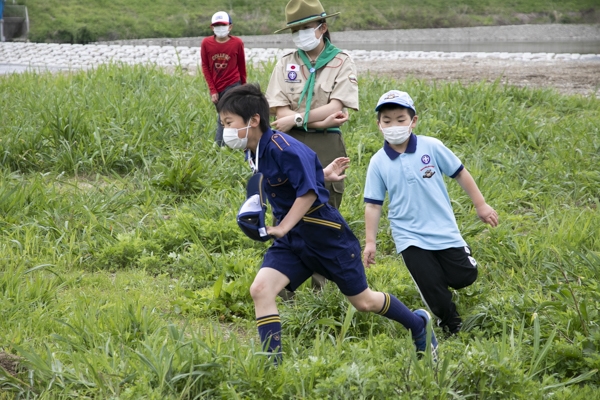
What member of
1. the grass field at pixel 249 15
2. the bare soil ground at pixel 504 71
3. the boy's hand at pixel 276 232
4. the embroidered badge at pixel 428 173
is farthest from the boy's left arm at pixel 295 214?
the grass field at pixel 249 15

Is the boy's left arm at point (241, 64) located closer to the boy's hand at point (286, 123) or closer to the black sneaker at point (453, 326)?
the boy's hand at point (286, 123)

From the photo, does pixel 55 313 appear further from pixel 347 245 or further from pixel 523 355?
pixel 523 355

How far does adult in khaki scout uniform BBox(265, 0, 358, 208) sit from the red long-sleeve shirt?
326 cm

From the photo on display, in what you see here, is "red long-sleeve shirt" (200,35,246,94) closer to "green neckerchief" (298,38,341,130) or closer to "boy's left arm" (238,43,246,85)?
"boy's left arm" (238,43,246,85)

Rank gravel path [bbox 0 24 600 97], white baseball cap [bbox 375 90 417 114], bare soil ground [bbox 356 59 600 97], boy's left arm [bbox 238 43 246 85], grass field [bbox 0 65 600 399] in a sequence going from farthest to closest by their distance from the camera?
1. gravel path [bbox 0 24 600 97]
2. bare soil ground [bbox 356 59 600 97]
3. boy's left arm [bbox 238 43 246 85]
4. white baseball cap [bbox 375 90 417 114]
5. grass field [bbox 0 65 600 399]

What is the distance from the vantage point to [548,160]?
6.82 m

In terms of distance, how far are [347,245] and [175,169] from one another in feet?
10.4

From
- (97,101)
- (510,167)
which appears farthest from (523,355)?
(97,101)

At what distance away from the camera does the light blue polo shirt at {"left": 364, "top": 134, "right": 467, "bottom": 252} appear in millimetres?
3768

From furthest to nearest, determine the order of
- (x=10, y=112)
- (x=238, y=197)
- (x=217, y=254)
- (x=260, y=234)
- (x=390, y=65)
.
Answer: (x=390, y=65)
(x=10, y=112)
(x=238, y=197)
(x=217, y=254)
(x=260, y=234)

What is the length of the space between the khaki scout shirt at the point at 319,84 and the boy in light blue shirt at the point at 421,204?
564 mm

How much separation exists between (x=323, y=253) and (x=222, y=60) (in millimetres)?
4699

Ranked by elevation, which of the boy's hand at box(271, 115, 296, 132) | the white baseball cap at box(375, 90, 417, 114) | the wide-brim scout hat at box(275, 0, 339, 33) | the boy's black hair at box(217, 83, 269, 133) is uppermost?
the wide-brim scout hat at box(275, 0, 339, 33)

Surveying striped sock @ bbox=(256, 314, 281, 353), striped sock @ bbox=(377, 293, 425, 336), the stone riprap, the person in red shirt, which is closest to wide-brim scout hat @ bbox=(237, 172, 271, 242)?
striped sock @ bbox=(256, 314, 281, 353)
